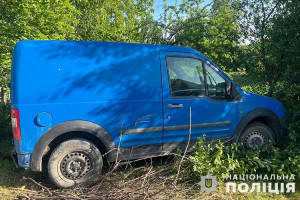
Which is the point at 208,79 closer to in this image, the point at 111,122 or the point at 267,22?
the point at 111,122

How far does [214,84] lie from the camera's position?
428 cm

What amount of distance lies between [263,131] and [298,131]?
74cm

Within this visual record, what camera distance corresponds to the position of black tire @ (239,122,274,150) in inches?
181

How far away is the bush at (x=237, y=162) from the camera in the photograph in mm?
3572

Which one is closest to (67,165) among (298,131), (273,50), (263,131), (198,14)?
(263,131)

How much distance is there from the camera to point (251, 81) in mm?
6656

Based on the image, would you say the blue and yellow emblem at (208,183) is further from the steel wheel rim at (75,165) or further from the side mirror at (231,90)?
the steel wheel rim at (75,165)

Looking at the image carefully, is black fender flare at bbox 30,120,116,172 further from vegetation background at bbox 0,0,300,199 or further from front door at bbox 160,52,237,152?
vegetation background at bbox 0,0,300,199

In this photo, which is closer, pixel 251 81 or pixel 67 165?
pixel 67 165

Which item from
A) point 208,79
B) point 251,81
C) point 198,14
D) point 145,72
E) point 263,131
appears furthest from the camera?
point 198,14

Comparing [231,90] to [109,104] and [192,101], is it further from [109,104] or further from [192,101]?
[109,104]

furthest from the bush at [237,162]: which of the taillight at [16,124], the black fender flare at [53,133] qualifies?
the taillight at [16,124]

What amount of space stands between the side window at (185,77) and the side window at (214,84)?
0.40 ft

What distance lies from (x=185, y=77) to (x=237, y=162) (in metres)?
1.58
